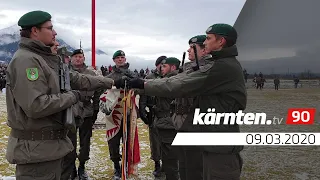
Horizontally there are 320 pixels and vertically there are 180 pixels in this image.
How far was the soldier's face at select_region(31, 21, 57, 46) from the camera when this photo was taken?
276 cm

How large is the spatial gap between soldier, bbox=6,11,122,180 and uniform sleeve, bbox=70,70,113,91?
63cm

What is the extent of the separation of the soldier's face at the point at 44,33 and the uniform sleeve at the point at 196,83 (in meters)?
0.97

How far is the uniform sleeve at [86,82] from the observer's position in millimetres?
Answer: 3487

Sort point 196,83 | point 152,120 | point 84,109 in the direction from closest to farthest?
point 196,83 → point 84,109 → point 152,120

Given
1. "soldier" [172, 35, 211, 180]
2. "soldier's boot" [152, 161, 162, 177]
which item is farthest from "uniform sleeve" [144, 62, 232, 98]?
"soldier's boot" [152, 161, 162, 177]

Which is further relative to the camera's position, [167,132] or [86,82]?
[167,132]

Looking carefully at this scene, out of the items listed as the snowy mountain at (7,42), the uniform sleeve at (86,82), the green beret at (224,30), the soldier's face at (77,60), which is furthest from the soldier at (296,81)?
the snowy mountain at (7,42)

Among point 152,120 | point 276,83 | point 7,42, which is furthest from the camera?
point 7,42

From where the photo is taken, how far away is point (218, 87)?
284 centimetres

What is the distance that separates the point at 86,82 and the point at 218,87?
4.80 feet

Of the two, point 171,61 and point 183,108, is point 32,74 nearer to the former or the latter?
point 183,108

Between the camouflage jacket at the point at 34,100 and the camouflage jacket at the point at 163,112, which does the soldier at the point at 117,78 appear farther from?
the camouflage jacket at the point at 34,100

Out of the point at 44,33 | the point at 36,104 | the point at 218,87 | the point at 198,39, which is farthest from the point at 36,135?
the point at 198,39

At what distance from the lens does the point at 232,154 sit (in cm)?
290
